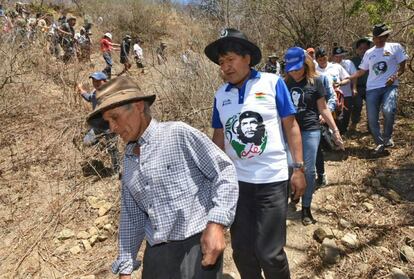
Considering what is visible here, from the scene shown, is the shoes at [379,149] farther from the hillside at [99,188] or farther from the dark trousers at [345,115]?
the dark trousers at [345,115]

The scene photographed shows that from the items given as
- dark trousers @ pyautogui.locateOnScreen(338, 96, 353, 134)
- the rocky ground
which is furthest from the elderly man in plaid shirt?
dark trousers @ pyautogui.locateOnScreen(338, 96, 353, 134)

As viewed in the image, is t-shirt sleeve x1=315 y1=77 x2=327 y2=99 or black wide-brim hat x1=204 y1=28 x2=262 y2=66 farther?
t-shirt sleeve x1=315 y1=77 x2=327 y2=99

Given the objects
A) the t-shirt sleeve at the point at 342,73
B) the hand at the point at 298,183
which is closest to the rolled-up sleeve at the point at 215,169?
the hand at the point at 298,183

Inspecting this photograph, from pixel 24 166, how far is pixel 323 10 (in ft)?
27.3

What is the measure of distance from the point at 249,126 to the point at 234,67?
0.38 meters

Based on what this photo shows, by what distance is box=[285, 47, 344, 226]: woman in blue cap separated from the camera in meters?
3.68

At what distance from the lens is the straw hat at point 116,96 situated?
1.79 m

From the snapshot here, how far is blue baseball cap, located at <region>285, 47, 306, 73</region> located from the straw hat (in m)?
2.03

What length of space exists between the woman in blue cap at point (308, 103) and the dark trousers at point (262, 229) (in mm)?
1263

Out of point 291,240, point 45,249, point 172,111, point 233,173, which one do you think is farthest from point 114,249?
point 233,173

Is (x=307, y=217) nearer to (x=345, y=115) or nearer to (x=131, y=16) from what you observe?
(x=345, y=115)

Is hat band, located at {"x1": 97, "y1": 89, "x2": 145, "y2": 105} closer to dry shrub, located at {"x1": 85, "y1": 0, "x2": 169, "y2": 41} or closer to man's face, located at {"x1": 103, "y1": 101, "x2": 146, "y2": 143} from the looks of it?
man's face, located at {"x1": 103, "y1": 101, "x2": 146, "y2": 143}

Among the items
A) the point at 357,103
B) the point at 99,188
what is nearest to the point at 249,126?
the point at 99,188

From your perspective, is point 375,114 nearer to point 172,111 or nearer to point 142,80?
point 172,111
